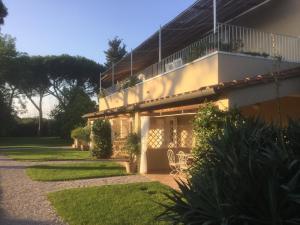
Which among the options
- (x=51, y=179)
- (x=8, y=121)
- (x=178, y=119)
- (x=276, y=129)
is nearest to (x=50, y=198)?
(x=51, y=179)

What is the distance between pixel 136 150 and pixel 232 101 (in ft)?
18.7

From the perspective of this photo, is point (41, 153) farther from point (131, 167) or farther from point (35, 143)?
point (35, 143)

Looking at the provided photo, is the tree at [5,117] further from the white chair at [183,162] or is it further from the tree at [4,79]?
the white chair at [183,162]

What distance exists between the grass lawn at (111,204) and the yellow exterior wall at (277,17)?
7867mm

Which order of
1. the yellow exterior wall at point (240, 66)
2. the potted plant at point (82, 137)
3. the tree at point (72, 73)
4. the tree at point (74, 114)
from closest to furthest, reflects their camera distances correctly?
the yellow exterior wall at point (240, 66), the potted plant at point (82, 137), the tree at point (74, 114), the tree at point (72, 73)

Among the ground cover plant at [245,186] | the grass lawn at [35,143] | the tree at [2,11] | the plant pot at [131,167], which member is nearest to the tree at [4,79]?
the grass lawn at [35,143]

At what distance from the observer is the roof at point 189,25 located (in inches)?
608

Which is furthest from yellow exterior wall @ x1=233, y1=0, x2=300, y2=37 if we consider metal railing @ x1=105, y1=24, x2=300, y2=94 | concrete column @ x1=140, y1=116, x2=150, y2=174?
concrete column @ x1=140, y1=116, x2=150, y2=174

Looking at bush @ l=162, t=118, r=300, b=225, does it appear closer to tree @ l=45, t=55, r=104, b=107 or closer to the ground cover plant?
the ground cover plant

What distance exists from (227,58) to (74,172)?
685 centimetres

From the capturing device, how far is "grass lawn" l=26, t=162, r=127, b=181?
44.8 ft

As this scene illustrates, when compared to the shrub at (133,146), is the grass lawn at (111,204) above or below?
below

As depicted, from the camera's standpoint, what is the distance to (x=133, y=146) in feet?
50.4

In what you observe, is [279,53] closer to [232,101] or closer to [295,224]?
[232,101]
